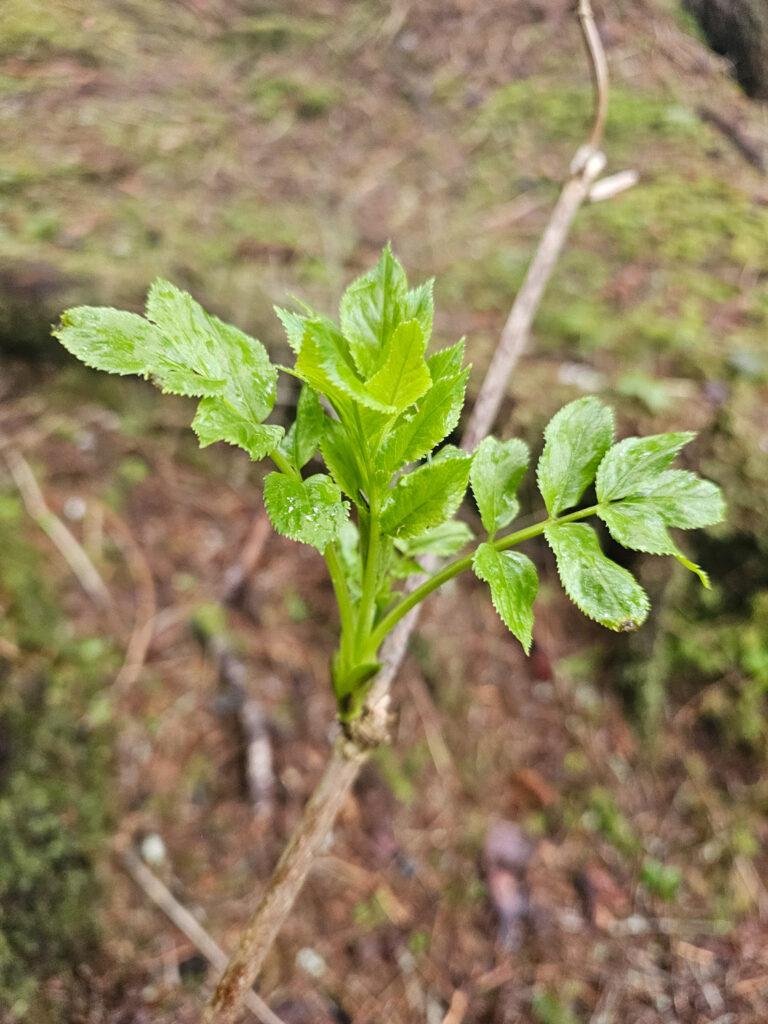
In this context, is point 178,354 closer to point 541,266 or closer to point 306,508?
point 306,508

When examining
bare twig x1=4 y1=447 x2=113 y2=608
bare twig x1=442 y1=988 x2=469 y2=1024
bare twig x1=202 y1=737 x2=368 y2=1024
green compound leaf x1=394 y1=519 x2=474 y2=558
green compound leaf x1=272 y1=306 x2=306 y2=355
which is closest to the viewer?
green compound leaf x1=272 y1=306 x2=306 y2=355

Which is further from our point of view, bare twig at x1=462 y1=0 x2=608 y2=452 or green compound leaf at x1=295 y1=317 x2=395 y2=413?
bare twig at x1=462 y1=0 x2=608 y2=452

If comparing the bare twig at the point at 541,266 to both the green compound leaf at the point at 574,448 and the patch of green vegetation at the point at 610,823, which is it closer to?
the green compound leaf at the point at 574,448

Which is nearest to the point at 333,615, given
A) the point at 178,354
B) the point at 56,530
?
the point at 56,530

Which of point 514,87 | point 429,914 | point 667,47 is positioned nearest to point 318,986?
point 429,914

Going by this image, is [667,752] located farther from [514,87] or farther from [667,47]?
[514,87]

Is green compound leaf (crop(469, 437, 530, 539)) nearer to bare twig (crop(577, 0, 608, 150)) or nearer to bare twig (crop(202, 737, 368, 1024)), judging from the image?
bare twig (crop(202, 737, 368, 1024))

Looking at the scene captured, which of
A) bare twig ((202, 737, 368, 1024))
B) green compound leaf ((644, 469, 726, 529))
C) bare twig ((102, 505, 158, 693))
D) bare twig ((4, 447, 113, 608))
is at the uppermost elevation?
green compound leaf ((644, 469, 726, 529))

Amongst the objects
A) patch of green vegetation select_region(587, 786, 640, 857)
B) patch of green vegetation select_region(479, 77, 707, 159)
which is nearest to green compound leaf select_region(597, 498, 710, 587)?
patch of green vegetation select_region(587, 786, 640, 857)
